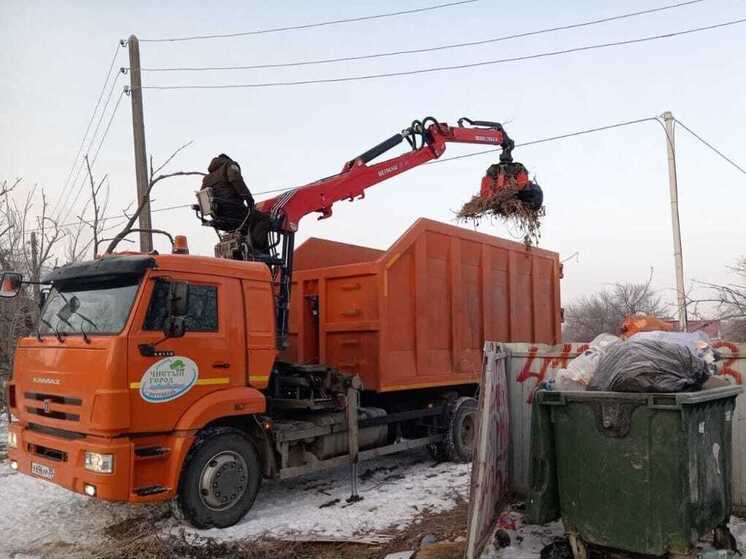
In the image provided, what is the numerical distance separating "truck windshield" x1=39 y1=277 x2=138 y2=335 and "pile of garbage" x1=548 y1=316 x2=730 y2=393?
3.48m

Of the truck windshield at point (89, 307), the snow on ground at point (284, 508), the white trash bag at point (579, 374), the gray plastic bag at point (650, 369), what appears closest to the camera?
the gray plastic bag at point (650, 369)

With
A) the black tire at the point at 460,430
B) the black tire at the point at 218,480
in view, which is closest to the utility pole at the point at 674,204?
the black tire at the point at 460,430

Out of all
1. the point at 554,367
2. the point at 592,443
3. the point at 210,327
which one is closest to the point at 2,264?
the point at 210,327

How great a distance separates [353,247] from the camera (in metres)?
9.05

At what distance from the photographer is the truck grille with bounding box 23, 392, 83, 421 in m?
5.22

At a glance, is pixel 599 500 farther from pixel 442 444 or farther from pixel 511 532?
pixel 442 444

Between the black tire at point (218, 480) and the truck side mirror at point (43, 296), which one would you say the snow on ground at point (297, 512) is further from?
the truck side mirror at point (43, 296)

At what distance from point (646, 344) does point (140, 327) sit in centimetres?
385

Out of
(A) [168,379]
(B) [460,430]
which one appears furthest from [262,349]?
(B) [460,430]

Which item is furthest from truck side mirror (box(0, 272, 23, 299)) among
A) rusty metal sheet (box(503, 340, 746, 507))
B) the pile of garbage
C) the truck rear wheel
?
the truck rear wheel

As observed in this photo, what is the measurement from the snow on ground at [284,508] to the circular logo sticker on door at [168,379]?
1219mm

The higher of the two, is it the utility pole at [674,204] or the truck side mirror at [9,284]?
the utility pole at [674,204]

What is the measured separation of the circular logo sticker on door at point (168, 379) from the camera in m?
5.21

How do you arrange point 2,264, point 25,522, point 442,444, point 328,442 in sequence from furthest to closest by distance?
point 2,264 → point 442,444 → point 328,442 → point 25,522
